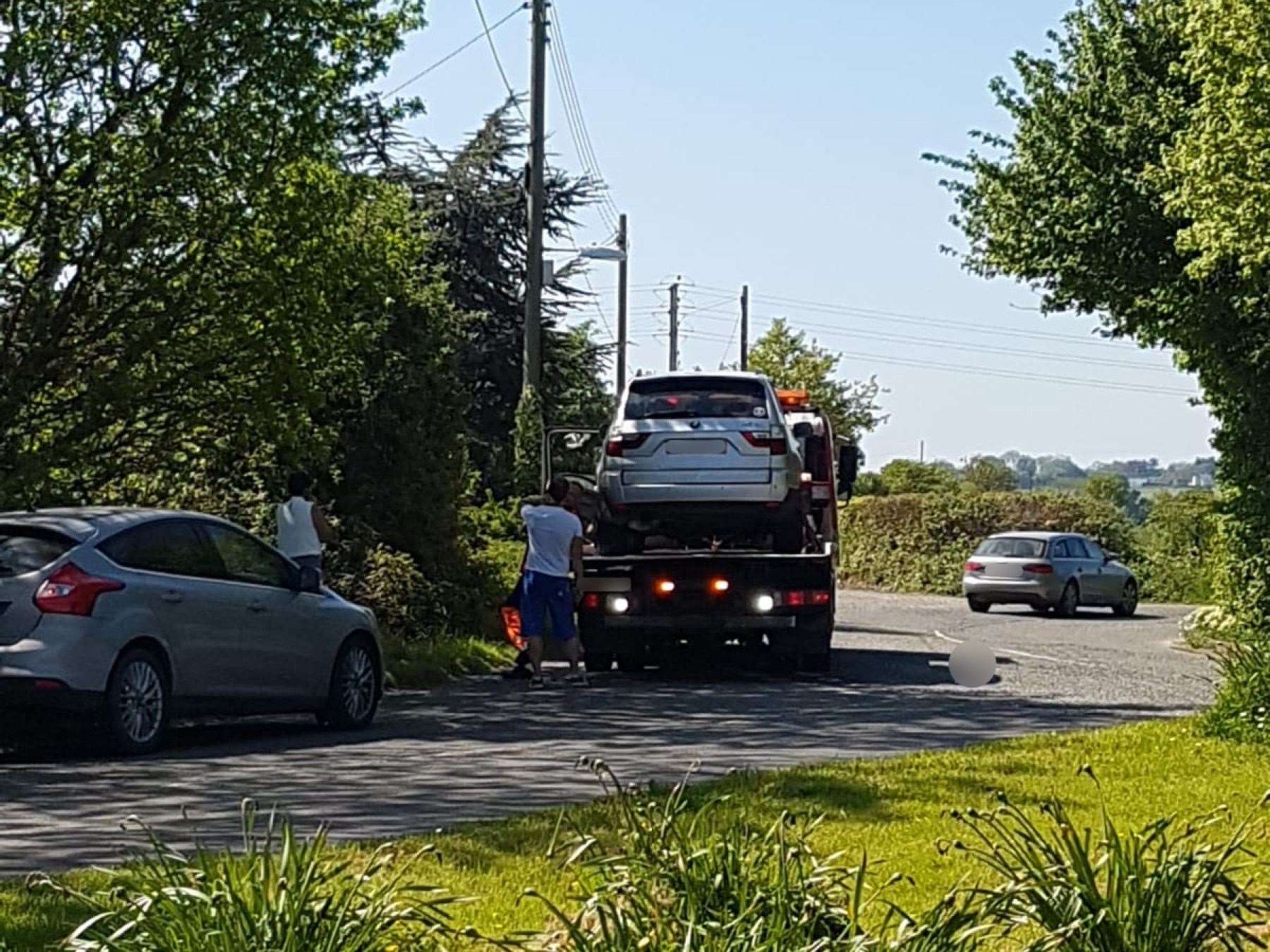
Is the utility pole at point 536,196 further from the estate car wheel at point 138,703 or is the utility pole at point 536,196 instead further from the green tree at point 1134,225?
the estate car wheel at point 138,703

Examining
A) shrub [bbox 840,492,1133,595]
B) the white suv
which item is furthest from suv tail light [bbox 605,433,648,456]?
shrub [bbox 840,492,1133,595]

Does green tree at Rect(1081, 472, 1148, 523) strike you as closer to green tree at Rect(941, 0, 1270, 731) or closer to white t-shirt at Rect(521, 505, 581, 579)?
green tree at Rect(941, 0, 1270, 731)

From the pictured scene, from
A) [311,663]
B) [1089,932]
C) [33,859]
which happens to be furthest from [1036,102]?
[1089,932]

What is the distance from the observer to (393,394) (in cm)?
2202

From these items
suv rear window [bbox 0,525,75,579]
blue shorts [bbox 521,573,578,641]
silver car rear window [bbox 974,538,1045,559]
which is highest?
silver car rear window [bbox 974,538,1045,559]

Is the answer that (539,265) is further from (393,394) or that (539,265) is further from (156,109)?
(156,109)

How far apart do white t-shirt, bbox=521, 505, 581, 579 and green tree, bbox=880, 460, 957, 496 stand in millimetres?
48166

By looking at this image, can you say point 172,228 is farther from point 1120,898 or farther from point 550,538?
point 1120,898

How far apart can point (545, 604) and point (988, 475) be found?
229 feet

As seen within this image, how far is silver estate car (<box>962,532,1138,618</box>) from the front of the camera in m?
36.2

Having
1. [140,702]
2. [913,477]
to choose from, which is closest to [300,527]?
[140,702]

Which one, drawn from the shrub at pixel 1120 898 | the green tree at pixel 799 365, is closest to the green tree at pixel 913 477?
the green tree at pixel 799 365

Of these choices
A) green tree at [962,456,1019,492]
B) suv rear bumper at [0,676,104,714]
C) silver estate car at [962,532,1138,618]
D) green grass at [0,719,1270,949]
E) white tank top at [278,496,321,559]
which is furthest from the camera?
green tree at [962,456,1019,492]

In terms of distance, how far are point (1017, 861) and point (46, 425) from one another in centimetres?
1420
